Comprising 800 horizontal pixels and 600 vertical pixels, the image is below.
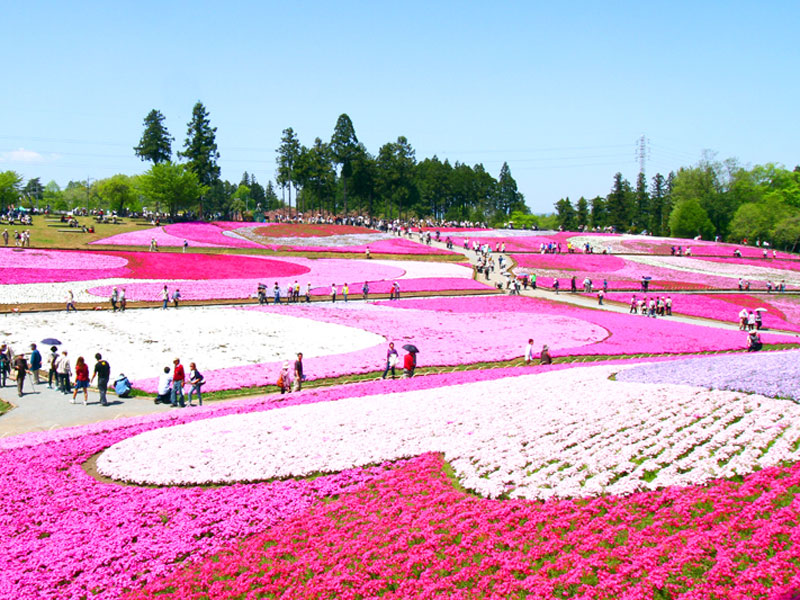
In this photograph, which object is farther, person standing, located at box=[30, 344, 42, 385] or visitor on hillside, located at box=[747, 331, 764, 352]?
visitor on hillside, located at box=[747, 331, 764, 352]

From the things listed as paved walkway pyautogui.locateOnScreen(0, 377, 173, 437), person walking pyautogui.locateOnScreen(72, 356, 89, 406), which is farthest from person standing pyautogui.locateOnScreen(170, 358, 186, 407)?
person walking pyautogui.locateOnScreen(72, 356, 89, 406)

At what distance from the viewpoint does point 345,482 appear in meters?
14.1

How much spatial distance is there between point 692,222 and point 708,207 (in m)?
9.87

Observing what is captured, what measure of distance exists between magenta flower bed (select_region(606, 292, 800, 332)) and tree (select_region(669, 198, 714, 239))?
246 ft

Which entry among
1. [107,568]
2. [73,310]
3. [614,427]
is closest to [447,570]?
[107,568]

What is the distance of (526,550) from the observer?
10820mm

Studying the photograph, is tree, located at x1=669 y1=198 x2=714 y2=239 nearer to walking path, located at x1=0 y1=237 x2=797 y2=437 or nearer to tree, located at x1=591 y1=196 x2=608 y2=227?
tree, located at x1=591 y1=196 x2=608 y2=227

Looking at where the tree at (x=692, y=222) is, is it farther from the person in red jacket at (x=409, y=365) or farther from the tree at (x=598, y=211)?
the person in red jacket at (x=409, y=365)

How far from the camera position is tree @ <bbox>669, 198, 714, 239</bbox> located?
13112 centimetres

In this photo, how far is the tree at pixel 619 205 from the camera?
6142 inches

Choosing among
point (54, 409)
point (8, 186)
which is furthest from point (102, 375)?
point (8, 186)

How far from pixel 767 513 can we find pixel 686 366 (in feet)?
43.9

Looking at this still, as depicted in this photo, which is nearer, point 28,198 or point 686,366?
point 686,366

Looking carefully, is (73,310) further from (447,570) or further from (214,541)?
(447,570)
